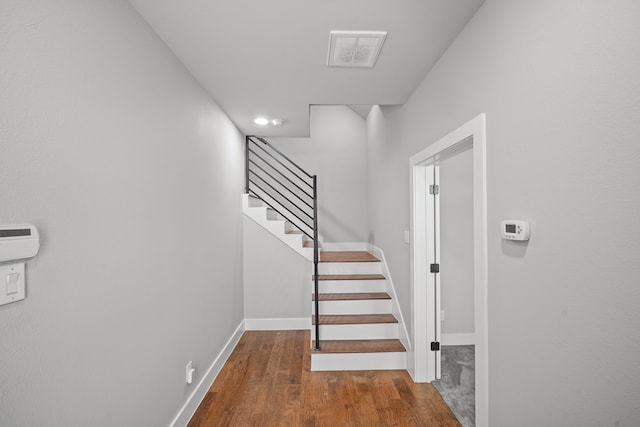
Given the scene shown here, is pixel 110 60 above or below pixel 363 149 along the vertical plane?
below

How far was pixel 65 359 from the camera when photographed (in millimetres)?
1115

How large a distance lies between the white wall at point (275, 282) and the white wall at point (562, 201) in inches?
107

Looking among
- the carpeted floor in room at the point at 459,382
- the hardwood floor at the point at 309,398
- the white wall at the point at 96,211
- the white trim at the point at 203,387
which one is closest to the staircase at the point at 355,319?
the hardwood floor at the point at 309,398

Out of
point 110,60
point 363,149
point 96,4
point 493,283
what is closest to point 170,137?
point 110,60

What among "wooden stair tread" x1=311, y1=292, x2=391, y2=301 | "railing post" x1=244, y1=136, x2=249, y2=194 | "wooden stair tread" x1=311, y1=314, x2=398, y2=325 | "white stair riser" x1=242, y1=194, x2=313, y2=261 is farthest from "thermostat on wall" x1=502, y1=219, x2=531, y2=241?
"railing post" x1=244, y1=136, x2=249, y2=194

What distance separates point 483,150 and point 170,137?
1878 millimetres

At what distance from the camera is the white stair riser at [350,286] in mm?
3609

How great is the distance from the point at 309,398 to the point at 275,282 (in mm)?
1795

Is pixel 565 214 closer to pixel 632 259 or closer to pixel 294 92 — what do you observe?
pixel 632 259

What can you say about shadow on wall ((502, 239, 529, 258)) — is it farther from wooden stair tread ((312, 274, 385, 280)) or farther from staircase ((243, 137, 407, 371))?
wooden stair tread ((312, 274, 385, 280))

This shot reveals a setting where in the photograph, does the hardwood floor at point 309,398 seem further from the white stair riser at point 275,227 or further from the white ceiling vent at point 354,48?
the white ceiling vent at point 354,48

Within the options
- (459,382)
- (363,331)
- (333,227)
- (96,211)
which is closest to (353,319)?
(363,331)

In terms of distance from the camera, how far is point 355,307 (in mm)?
3398

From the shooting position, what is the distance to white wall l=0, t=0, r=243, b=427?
96cm
